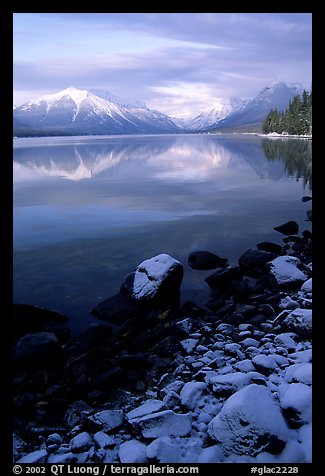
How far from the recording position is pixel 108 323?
10461 mm

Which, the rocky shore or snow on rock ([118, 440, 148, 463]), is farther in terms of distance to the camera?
the rocky shore

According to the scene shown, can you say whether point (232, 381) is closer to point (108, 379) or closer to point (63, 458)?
point (108, 379)

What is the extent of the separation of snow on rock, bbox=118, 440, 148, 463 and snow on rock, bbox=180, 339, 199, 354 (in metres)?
2.88

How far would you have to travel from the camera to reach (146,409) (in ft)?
20.7

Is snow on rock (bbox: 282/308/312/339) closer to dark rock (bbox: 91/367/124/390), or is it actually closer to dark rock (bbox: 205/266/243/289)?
dark rock (bbox: 205/266/243/289)

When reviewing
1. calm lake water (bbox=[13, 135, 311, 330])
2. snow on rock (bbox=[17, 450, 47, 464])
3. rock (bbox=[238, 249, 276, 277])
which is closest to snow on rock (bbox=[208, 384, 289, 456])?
snow on rock (bbox=[17, 450, 47, 464])

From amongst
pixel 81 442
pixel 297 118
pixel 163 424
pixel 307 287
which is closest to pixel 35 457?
pixel 81 442

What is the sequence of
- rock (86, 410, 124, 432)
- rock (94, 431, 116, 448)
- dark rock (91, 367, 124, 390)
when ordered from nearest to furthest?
rock (94, 431, 116, 448) → rock (86, 410, 124, 432) → dark rock (91, 367, 124, 390)

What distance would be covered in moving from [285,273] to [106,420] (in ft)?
26.0

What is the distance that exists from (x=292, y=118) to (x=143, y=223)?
369ft

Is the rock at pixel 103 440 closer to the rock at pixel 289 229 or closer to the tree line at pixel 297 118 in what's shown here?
the rock at pixel 289 229

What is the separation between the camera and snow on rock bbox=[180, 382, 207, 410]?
6.33m

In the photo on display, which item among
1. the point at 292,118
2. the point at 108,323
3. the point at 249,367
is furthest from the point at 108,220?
the point at 292,118
